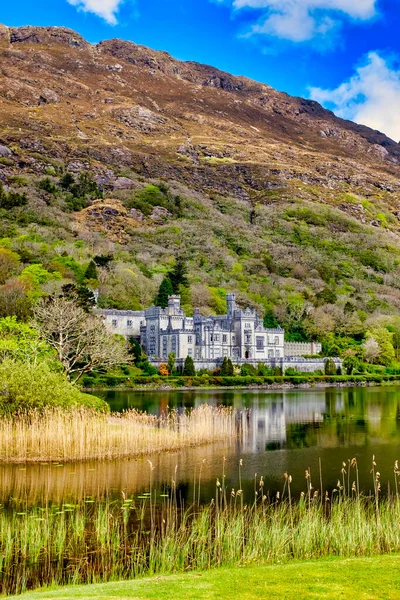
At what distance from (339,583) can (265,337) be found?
280 ft

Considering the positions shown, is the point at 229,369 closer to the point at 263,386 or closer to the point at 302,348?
the point at 263,386

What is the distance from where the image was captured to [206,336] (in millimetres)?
90875

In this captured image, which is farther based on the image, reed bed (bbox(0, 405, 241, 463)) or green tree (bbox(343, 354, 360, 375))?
green tree (bbox(343, 354, 360, 375))

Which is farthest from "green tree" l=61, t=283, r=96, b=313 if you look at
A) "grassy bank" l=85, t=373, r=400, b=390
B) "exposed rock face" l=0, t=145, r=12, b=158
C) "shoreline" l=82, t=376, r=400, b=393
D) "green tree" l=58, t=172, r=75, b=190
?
"exposed rock face" l=0, t=145, r=12, b=158

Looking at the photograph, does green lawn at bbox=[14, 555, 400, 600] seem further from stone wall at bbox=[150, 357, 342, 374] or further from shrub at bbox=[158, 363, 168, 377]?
stone wall at bbox=[150, 357, 342, 374]

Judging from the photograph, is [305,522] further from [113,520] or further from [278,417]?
[278,417]

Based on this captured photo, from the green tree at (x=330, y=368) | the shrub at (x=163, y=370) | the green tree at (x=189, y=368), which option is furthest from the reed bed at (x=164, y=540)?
the green tree at (x=330, y=368)

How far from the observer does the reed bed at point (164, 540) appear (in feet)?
43.6

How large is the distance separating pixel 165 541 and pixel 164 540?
6.4 inches

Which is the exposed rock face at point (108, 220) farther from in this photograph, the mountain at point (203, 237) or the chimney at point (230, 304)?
the chimney at point (230, 304)

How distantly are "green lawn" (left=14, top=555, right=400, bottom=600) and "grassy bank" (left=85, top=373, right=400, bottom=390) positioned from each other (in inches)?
2061

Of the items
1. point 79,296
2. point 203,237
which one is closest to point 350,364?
point 79,296

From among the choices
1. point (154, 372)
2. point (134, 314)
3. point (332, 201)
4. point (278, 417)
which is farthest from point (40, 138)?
point (278, 417)

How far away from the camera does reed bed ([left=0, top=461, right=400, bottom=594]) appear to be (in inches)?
523
